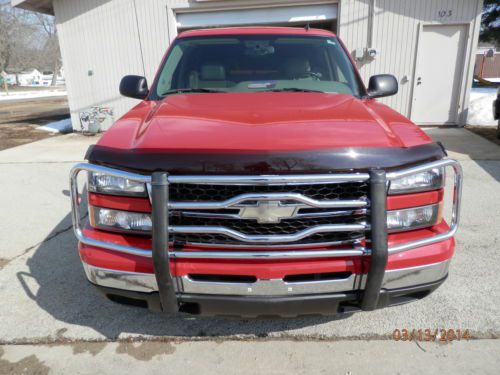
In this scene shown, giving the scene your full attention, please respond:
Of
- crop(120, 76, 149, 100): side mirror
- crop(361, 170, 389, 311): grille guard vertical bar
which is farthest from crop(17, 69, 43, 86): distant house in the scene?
crop(361, 170, 389, 311): grille guard vertical bar

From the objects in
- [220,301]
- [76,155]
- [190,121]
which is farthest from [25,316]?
[76,155]

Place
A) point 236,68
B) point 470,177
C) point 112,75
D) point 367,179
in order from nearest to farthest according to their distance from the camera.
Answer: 1. point 367,179
2. point 236,68
3. point 470,177
4. point 112,75

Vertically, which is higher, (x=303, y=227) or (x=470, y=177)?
(x=303, y=227)

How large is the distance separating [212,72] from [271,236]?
1973 millimetres

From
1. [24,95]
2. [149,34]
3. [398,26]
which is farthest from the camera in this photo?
[24,95]

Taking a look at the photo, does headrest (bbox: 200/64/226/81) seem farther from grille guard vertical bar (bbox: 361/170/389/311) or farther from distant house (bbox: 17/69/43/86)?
distant house (bbox: 17/69/43/86)

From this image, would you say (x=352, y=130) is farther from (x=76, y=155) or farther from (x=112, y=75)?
(x=112, y=75)

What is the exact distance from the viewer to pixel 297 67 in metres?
3.24

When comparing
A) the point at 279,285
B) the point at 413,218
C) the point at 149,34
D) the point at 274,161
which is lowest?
the point at 279,285

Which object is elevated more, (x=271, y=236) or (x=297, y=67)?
(x=297, y=67)

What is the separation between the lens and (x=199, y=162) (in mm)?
1708

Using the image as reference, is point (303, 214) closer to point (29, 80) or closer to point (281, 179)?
point (281, 179)

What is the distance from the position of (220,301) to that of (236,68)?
6.95ft

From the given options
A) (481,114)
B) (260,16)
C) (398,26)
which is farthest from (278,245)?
(481,114)
